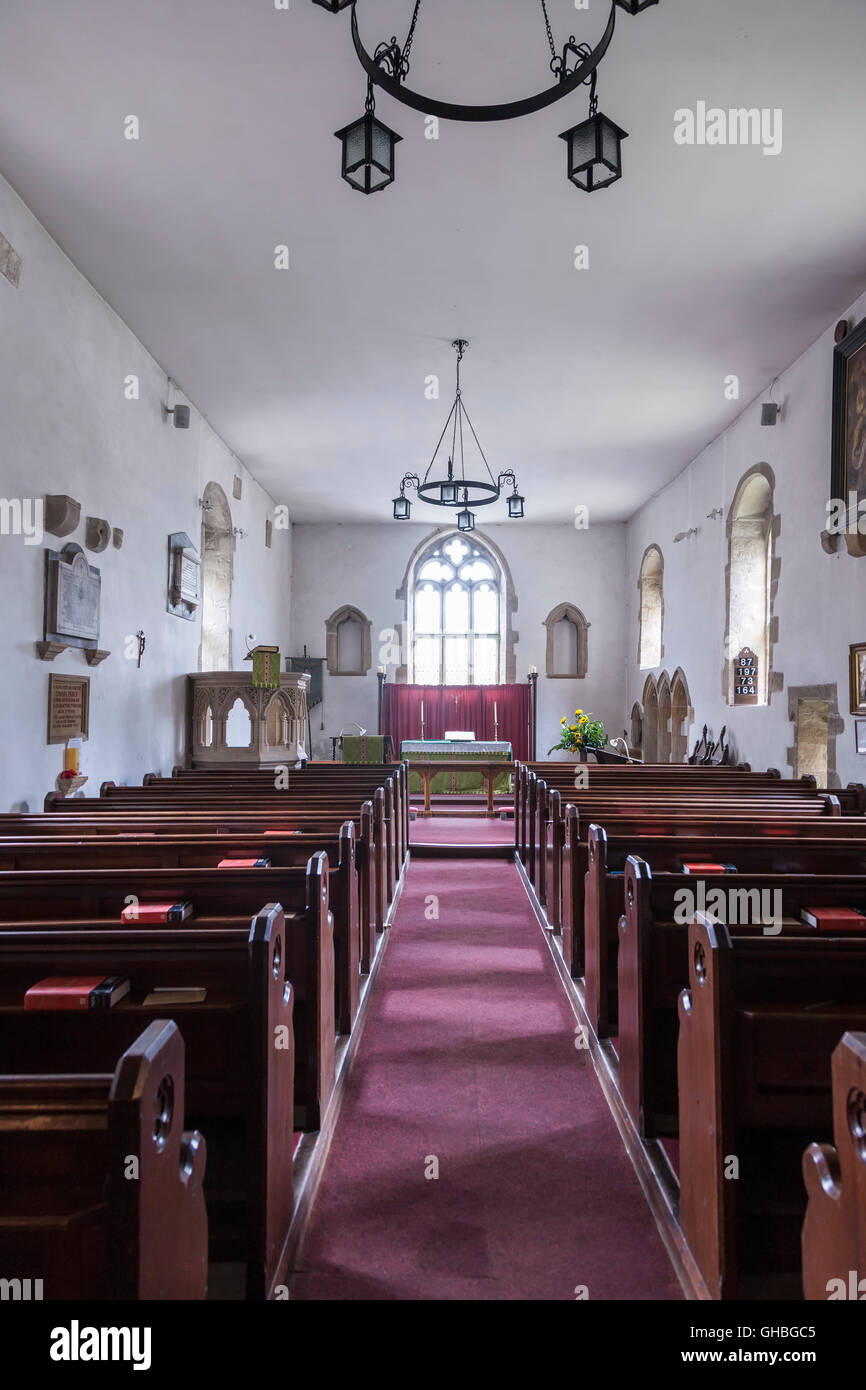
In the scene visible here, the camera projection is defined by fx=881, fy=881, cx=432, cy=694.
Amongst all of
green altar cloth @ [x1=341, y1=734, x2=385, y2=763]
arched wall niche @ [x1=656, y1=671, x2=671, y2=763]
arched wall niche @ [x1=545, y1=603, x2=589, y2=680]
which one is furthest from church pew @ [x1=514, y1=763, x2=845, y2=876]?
arched wall niche @ [x1=545, y1=603, x2=589, y2=680]

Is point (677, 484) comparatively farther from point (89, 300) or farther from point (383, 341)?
point (89, 300)

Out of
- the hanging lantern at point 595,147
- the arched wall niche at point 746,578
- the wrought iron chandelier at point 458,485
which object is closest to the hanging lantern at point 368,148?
the hanging lantern at point 595,147

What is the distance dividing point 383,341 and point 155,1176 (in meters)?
6.38

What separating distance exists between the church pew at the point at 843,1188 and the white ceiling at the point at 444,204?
381cm

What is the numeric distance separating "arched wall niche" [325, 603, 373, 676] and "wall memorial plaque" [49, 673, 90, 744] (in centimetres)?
757

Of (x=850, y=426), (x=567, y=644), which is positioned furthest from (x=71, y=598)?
(x=567, y=644)

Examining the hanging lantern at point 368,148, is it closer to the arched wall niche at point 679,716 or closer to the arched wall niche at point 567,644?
the arched wall niche at point 679,716

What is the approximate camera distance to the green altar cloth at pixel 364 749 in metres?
9.50

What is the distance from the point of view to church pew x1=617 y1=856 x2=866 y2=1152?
2408 millimetres

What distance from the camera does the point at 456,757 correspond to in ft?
34.4

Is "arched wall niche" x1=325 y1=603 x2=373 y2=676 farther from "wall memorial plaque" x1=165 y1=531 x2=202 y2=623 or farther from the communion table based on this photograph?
"wall memorial plaque" x1=165 y1=531 x2=202 y2=623
